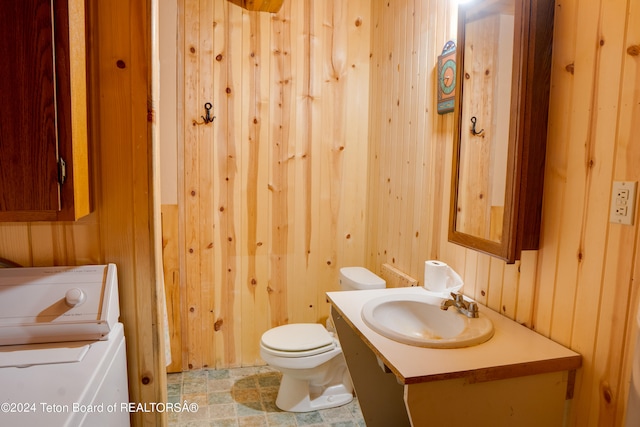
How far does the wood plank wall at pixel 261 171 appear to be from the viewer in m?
2.61

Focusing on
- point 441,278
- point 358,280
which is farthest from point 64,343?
point 358,280

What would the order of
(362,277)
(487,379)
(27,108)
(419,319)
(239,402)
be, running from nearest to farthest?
(27,108) → (487,379) → (419,319) → (239,402) → (362,277)

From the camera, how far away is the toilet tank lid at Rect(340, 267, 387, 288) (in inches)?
96.5

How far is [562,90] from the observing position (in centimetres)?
132

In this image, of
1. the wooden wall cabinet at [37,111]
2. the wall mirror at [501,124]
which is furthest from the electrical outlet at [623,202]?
the wooden wall cabinet at [37,111]

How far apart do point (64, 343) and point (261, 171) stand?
5.82 ft

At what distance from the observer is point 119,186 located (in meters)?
1.28

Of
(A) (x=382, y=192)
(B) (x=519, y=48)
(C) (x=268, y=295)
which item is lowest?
(C) (x=268, y=295)

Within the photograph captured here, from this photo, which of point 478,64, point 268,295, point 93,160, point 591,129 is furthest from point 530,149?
point 268,295

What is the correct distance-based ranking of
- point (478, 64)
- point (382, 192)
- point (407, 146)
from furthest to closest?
point (382, 192) < point (407, 146) < point (478, 64)

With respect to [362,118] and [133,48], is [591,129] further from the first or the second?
[362,118]

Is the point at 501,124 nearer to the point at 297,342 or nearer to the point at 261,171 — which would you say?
the point at 297,342

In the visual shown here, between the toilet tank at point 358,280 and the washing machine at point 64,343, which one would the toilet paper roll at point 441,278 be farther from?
the washing machine at point 64,343

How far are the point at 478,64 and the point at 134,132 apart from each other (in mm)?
1274
